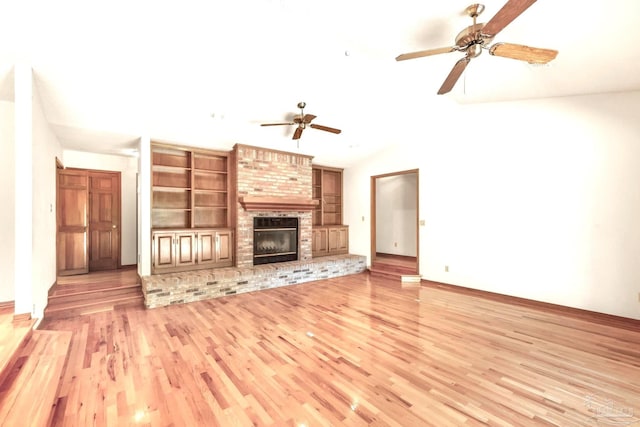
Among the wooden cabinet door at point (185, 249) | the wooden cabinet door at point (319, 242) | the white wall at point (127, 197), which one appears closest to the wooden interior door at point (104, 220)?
the white wall at point (127, 197)

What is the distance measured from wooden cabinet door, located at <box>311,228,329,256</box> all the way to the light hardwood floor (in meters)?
3.02

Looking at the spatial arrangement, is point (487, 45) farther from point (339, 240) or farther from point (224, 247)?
point (339, 240)

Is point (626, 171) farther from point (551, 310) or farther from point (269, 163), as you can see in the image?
point (269, 163)

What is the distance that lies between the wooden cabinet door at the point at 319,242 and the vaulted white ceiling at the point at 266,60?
3.02 m

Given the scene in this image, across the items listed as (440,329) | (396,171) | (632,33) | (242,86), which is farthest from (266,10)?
(396,171)

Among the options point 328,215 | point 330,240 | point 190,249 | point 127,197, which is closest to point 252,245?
point 190,249

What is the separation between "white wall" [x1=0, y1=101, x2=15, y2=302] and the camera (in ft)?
11.3

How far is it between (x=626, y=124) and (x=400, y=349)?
13.5 feet

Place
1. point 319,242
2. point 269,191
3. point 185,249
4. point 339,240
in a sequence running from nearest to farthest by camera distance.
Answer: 1. point 185,249
2. point 269,191
3. point 319,242
4. point 339,240

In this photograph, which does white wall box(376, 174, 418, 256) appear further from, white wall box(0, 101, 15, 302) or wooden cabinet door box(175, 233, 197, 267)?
white wall box(0, 101, 15, 302)

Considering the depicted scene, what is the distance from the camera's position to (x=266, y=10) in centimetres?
264

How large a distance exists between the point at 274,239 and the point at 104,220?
355 centimetres

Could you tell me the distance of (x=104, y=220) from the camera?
575 cm

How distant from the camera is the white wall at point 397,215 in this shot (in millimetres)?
7547
